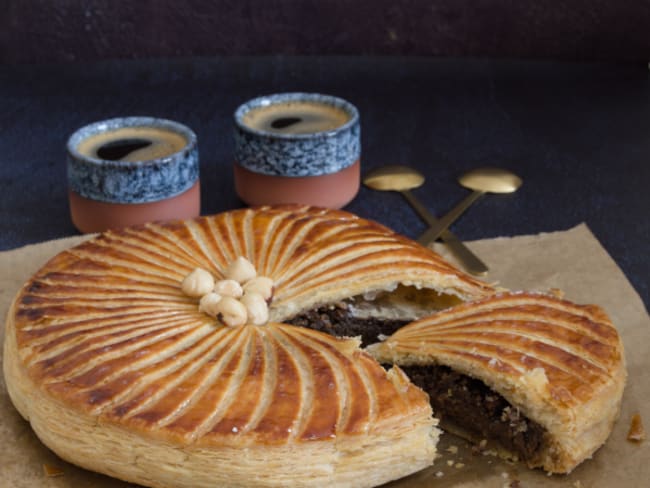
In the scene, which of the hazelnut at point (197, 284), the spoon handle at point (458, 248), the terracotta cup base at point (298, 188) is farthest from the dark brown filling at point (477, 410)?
the terracotta cup base at point (298, 188)

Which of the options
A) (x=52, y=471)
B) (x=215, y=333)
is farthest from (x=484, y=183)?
(x=52, y=471)

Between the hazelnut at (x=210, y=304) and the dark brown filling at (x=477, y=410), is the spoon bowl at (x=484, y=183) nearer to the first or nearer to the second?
the dark brown filling at (x=477, y=410)

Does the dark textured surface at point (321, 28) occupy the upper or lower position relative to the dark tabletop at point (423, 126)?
upper

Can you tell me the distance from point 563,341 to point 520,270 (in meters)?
0.91

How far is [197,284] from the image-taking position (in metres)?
3.31

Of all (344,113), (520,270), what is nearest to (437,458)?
(520,270)

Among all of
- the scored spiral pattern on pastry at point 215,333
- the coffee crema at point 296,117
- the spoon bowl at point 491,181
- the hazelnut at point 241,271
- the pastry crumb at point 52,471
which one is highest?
the coffee crema at point 296,117

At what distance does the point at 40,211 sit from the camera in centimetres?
458

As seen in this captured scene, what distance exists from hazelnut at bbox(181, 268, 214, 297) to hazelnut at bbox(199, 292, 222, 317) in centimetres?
4

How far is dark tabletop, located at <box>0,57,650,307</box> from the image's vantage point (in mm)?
4578

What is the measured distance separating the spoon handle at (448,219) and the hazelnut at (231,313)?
1293 millimetres

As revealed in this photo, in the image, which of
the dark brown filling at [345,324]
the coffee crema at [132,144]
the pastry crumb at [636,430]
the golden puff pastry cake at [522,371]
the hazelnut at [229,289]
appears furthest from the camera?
the coffee crema at [132,144]

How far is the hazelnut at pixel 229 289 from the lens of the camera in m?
3.30

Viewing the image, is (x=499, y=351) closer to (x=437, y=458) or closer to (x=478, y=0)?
(x=437, y=458)
